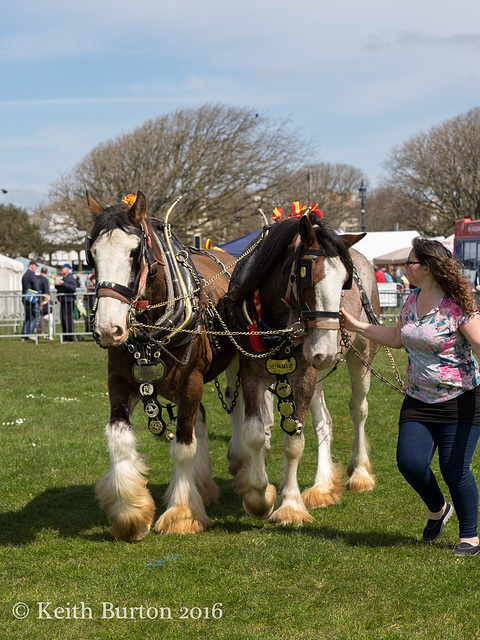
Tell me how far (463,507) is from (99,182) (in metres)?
28.9

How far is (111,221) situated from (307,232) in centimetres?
118

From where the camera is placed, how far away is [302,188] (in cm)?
3559

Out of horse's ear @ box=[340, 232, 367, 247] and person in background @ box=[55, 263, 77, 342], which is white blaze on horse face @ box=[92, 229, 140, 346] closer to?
horse's ear @ box=[340, 232, 367, 247]

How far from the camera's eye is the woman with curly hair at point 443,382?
4.18m

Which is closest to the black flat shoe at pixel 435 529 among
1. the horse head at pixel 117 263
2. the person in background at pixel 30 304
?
the horse head at pixel 117 263

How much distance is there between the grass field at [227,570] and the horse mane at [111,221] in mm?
1999

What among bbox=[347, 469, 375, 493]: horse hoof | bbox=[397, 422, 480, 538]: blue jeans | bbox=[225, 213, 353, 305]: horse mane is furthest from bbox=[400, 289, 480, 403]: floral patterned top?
bbox=[347, 469, 375, 493]: horse hoof

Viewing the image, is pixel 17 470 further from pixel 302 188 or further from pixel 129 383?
pixel 302 188

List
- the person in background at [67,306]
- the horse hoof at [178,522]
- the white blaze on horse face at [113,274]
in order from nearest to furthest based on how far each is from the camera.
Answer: the white blaze on horse face at [113,274] → the horse hoof at [178,522] → the person in background at [67,306]

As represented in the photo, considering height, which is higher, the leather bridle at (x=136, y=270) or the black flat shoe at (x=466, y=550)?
the leather bridle at (x=136, y=270)

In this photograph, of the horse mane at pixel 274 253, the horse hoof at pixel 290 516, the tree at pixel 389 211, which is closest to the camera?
the horse mane at pixel 274 253

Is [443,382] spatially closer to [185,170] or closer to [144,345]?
[144,345]

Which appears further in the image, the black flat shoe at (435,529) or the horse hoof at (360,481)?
the horse hoof at (360,481)

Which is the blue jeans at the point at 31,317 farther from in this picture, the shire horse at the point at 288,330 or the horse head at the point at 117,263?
the horse head at the point at 117,263
